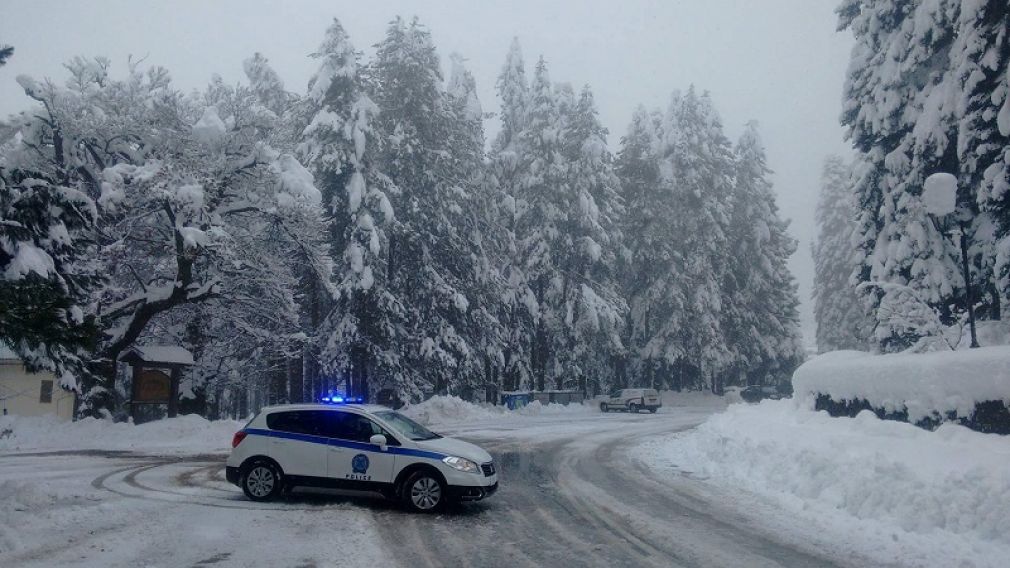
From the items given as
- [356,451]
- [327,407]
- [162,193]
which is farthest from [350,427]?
[162,193]

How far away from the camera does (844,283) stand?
5878cm

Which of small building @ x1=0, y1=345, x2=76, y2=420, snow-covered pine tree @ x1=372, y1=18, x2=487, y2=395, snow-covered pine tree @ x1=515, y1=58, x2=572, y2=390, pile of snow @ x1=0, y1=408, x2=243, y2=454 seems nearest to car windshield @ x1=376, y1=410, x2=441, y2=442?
pile of snow @ x1=0, y1=408, x2=243, y2=454

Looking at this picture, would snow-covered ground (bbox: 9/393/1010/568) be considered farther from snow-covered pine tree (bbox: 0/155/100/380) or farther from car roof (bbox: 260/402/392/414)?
snow-covered pine tree (bbox: 0/155/100/380)

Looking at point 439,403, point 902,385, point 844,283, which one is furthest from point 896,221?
→ point 844,283

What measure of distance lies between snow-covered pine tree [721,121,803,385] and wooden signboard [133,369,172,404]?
34441 mm

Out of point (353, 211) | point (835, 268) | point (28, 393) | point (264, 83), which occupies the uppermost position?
point (264, 83)

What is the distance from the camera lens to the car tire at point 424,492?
35.0 ft

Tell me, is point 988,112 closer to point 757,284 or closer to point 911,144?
point 911,144

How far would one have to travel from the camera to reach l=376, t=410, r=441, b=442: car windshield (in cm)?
1137

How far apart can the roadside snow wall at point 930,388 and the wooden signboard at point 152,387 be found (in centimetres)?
2170

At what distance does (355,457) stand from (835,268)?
184 ft

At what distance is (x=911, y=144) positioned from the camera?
2022 centimetres

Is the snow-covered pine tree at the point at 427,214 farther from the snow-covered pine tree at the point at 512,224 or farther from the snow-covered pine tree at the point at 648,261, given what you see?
the snow-covered pine tree at the point at 648,261

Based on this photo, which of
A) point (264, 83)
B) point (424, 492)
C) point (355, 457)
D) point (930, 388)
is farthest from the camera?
point (264, 83)
